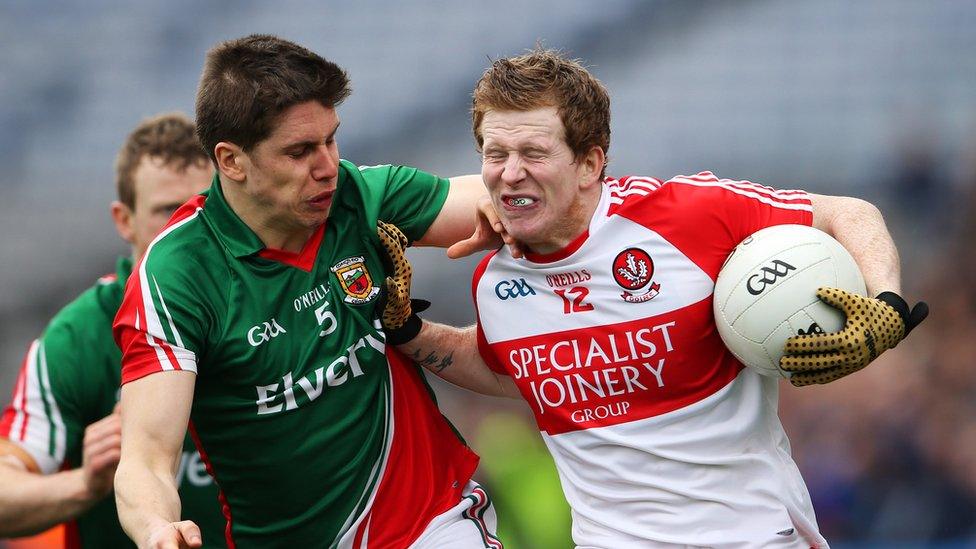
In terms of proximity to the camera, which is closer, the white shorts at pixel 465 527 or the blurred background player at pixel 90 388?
the white shorts at pixel 465 527

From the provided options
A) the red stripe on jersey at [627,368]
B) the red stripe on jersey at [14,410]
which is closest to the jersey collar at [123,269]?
the red stripe on jersey at [14,410]

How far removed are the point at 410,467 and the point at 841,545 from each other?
569cm

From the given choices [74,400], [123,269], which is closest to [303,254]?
[123,269]

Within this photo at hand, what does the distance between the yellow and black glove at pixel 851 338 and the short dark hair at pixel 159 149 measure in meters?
2.79

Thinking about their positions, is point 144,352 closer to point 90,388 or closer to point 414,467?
point 414,467

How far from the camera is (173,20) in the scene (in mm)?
12984

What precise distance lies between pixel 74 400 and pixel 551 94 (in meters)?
2.50

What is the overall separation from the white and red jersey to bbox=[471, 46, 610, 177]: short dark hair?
0.24 m

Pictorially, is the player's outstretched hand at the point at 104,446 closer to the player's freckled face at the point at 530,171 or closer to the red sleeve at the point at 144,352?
the red sleeve at the point at 144,352

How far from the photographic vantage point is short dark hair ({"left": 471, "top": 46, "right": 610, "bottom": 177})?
4.07m

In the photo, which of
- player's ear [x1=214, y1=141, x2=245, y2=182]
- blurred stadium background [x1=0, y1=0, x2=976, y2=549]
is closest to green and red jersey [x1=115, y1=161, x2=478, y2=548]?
player's ear [x1=214, y1=141, x2=245, y2=182]

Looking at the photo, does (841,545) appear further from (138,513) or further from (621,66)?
(138,513)

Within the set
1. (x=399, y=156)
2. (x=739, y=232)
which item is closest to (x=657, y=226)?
(x=739, y=232)

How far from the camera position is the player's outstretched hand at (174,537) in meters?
3.39
